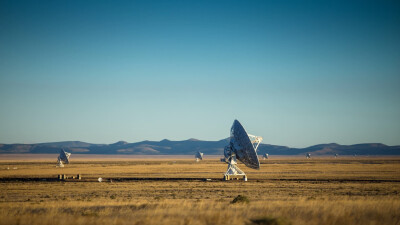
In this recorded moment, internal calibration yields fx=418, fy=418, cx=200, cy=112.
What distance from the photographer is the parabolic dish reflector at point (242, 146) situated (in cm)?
5230

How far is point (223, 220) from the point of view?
1797 centimetres

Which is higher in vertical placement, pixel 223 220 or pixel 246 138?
pixel 246 138

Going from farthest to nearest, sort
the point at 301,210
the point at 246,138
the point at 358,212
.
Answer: the point at 246,138
the point at 301,210
the point at 358,212

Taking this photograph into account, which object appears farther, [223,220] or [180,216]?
[180,216]

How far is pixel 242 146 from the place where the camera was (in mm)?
54594

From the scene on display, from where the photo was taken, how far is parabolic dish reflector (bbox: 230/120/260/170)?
52300 mm

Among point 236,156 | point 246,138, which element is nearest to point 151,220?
point 246,138

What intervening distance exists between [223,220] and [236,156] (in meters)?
39.8

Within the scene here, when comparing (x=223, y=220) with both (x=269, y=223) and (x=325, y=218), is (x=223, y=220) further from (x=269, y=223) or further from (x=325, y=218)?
(x=325, y=218)

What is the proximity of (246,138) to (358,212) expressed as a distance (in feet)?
105

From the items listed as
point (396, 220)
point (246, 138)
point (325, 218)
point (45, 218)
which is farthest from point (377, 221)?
point (246, 138)

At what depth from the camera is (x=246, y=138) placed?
174ft

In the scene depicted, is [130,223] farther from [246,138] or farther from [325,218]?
[246,138]

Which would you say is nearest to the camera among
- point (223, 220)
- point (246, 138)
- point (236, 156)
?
point (223, 220)
